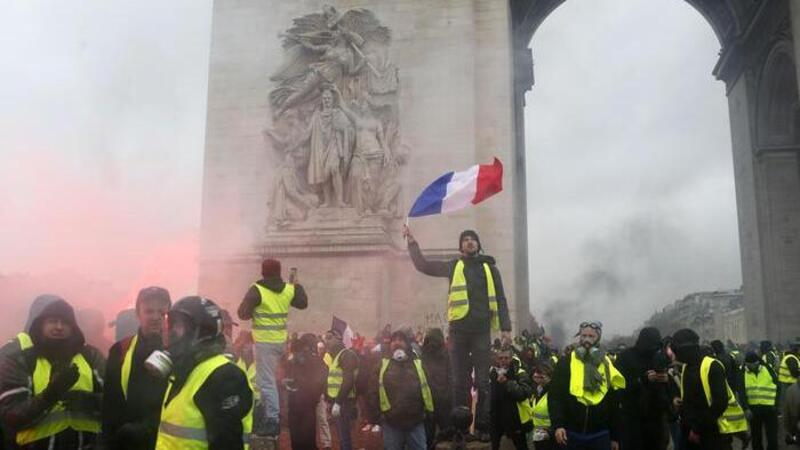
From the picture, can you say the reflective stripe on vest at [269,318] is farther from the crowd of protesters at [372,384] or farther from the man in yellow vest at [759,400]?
the man in yellow vest at [759,400]

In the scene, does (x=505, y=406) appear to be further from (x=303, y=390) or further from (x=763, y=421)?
(x=763, y=421)

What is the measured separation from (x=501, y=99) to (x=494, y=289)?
12420 mm

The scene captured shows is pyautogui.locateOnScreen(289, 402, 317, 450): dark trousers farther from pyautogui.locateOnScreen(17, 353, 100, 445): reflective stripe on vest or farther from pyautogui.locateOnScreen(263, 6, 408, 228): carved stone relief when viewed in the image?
pyautogui.locateOnScreen(263, 6, 408, 228): carved stone relief

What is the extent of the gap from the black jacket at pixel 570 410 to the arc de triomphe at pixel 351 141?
10.7 metres

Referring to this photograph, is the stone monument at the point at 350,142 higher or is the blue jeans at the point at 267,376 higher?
the stone monument at the point at 350,142

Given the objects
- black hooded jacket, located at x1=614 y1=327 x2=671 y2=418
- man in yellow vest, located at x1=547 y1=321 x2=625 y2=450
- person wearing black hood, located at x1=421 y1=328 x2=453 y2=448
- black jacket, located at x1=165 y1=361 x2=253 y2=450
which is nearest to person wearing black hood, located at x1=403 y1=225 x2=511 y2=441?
person wearing black hood, located at x1=421 y1=328 x2=453 y2=448

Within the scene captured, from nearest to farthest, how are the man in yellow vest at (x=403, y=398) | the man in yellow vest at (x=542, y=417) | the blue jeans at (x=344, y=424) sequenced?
the man in yellow vest at (x=403, y=398)
the man in yellow vest at (x=542, y=417)
the blue jeans at (x=344, y=424)

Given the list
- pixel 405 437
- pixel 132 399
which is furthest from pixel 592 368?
pixel 132 399

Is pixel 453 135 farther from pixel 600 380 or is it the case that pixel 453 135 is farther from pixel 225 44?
pixel 600 380

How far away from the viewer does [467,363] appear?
24.9ft

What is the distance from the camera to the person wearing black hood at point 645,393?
7.80m

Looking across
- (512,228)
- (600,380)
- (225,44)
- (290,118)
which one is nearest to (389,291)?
(512,228)

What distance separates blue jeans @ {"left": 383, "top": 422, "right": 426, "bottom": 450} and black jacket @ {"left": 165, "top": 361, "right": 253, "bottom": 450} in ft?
11.7

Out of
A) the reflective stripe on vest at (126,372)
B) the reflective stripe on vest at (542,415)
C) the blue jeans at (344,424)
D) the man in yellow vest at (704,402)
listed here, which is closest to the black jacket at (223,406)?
the reflective stripe on vest at (126,372)
